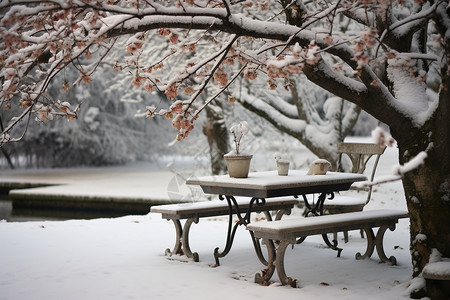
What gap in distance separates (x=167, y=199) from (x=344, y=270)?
6769 mm

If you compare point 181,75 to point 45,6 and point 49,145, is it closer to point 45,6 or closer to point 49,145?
point 45,6

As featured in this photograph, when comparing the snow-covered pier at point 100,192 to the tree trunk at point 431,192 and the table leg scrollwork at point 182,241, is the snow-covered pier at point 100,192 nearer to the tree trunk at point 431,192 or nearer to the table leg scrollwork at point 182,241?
the table leg scrollwork at point 182,241

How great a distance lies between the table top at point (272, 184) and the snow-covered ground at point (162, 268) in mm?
700

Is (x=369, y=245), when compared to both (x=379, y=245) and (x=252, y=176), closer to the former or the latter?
(x=379, y=245)

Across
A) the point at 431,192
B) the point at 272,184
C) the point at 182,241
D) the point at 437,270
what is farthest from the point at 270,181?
the point at 437,270

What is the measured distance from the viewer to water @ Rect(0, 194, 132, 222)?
12.0 meters

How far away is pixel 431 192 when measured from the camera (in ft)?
14.2

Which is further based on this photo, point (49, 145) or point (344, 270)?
point (49, 145)

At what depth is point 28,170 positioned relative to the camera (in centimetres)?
2119

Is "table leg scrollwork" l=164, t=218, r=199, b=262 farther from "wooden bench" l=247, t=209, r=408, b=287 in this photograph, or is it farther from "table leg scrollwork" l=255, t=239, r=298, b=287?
"table leg scrollwork" l=255, t=239, r=298, b=287

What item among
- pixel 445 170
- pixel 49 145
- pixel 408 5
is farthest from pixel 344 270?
pixel 49 145

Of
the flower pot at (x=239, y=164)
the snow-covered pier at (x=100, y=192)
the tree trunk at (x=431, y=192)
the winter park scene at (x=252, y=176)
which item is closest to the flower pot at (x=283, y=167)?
the winter park scene at (x=252, y=176)

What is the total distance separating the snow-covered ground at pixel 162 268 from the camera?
14.9 ft

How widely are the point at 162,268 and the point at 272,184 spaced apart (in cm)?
130
